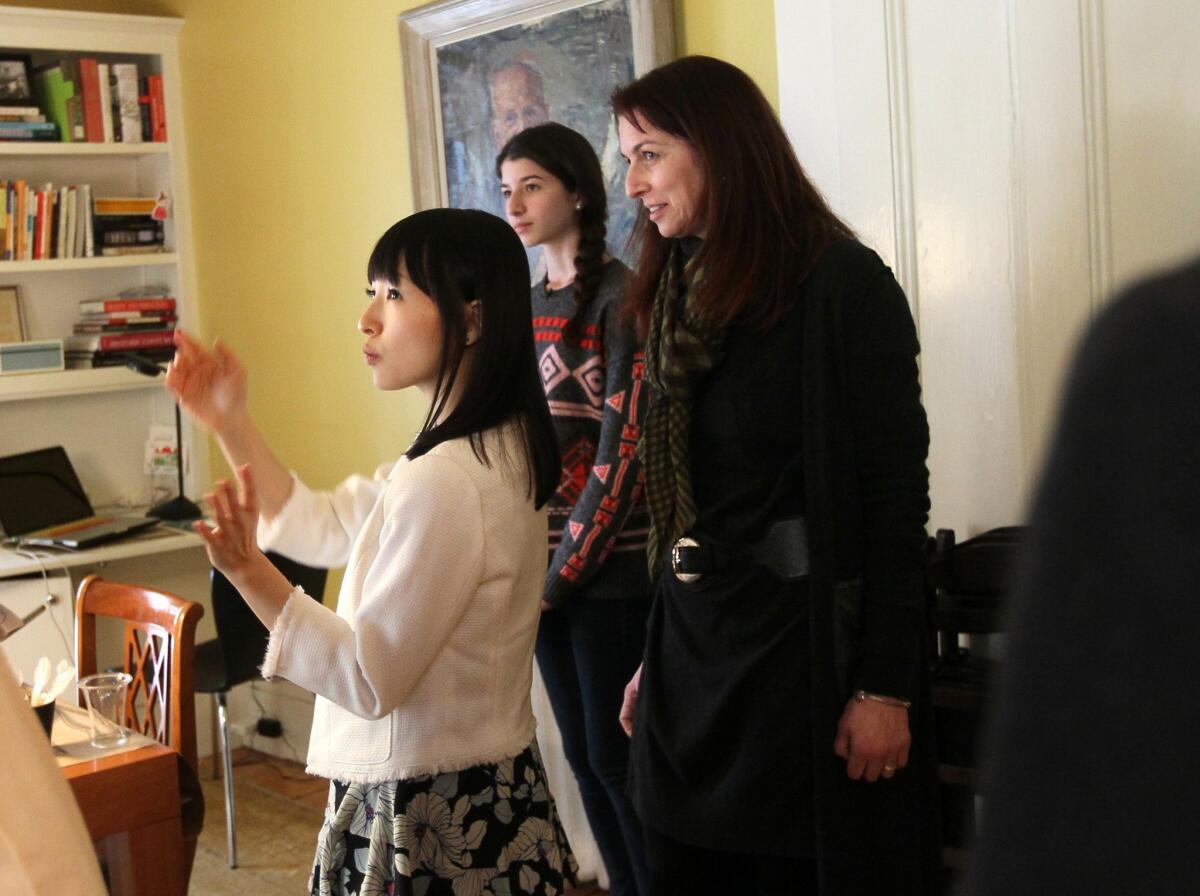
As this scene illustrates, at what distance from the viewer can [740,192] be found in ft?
5.36

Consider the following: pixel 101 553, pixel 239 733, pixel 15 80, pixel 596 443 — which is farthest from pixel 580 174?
pixel 239 733

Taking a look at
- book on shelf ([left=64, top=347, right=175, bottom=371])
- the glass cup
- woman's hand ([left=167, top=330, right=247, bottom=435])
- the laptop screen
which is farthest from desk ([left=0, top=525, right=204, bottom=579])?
woman's hand ([left=167, top=330, right=247, bottom=435])

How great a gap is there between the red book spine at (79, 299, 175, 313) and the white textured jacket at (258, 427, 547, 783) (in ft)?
9.80

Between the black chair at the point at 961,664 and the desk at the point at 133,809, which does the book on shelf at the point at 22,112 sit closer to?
the desk at the point at 133,809

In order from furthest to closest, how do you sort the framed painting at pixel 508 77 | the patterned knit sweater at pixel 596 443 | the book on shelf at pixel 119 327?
the book on shelf at pixel 119 327, the framed painting at pixel 508 77, the patterned knit sweater at pixel 596 443

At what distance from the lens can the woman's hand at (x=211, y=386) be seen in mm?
1884

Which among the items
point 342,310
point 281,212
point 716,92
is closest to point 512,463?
point 716,92

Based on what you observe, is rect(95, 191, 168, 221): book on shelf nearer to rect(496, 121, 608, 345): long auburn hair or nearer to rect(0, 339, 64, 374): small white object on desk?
rect(0, 339, 64, 374): small white object on desk

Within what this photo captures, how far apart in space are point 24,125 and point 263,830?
7.36 feet

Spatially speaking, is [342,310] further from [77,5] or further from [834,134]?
[834,134]

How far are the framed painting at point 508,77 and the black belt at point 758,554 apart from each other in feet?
4.59

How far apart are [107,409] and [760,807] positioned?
140 inches

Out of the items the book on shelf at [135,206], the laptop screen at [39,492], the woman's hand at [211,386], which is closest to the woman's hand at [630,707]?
the woman's hand at [211,386]

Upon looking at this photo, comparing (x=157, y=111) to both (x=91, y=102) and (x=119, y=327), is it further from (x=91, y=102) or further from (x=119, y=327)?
(x=119, y=327)
